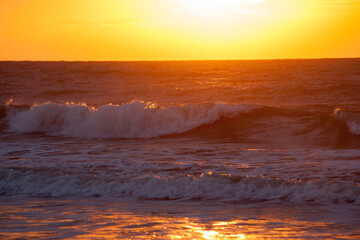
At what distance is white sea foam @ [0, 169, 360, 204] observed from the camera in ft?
24.6

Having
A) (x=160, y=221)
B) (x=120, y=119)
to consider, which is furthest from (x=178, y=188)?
(x=120, y=119)

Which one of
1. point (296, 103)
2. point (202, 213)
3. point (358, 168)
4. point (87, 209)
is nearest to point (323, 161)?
point (358, 168)

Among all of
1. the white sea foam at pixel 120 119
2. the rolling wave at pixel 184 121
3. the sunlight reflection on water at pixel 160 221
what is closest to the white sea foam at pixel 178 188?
the sunlight reflection on water at pixel 160 221

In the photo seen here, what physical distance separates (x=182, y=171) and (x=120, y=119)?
27.5ft

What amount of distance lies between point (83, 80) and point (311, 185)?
2943 cm

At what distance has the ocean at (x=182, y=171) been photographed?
6.12m

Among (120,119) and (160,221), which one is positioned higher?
(120,119)

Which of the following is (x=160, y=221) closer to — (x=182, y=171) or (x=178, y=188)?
(x=178, y=188)

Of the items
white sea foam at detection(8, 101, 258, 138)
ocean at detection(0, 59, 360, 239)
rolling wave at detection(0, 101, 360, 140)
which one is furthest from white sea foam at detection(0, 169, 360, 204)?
white sea foam at detection(8, 101, 258, 138)

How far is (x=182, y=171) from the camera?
926 centimetres

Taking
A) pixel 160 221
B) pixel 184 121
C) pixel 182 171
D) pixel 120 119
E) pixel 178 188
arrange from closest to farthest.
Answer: pixel 160 221 < pixel 178 188 < pixel 182 171 < pixel 184 121 < pixel 120 119

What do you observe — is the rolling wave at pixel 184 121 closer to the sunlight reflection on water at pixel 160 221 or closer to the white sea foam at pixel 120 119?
the white sea foam at pixel 120 119

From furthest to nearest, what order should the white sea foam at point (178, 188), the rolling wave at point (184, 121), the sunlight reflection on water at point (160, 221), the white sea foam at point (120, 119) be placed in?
the white sea foam at point (120, 119)
the rolling wave at point (184, 121)
the white sea foam at point (178, 188)
the sunlight reflection on water at point (160, 221)

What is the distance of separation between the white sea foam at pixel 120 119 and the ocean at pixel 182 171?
0.15 ft
